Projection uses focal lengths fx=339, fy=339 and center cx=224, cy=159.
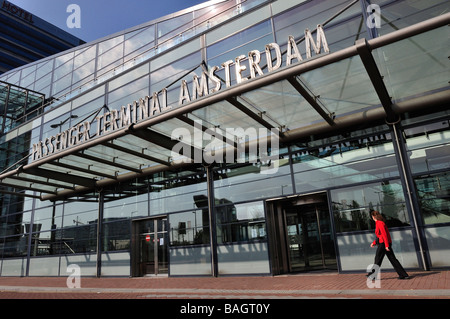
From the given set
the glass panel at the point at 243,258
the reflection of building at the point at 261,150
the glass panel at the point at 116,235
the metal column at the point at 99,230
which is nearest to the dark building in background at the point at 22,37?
the reflection of building at the point at 261,150

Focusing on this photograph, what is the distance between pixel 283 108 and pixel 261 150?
8.44 feet

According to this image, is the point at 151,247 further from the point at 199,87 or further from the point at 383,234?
the point at 383,234

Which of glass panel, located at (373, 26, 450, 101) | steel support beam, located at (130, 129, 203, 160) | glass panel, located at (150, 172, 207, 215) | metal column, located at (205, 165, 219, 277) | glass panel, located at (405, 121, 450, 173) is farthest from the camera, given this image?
glass panel, located at (150, 172, 207, 215)

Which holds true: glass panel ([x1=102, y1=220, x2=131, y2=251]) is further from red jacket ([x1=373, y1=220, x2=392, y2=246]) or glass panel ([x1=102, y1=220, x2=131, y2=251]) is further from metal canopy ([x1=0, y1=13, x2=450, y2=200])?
red jacket ([x1=373, y1=220, x2=392, y2=246])

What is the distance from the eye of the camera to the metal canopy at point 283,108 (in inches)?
307

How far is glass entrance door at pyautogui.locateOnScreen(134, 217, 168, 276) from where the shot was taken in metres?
14.2

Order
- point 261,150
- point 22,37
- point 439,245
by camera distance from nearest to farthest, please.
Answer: point 439,245
point 261,150
point 22,37

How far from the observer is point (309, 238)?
1168cm

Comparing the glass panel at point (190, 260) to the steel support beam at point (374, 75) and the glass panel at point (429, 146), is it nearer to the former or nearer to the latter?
the glass panel at point (429, 146)

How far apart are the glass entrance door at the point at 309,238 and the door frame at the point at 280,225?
0.14 metres

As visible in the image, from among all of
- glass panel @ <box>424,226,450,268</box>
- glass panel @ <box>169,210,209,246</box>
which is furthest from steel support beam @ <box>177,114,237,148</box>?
glass panel @ <box>424,226,450,268</box>

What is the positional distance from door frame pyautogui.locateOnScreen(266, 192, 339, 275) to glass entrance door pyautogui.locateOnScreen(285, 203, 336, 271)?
142 millimetres

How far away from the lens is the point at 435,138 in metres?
9.46

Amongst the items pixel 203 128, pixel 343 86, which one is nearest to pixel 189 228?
pixel 203 128
